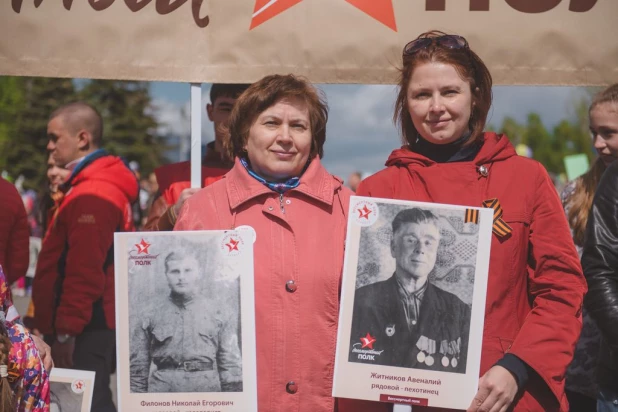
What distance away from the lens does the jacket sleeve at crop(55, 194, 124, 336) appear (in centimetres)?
497

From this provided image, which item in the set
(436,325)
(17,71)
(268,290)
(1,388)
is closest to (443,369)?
(436,325)

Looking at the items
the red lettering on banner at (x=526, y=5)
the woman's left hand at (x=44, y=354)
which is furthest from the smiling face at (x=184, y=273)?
the red lettering on banner at (x=526, y=5)

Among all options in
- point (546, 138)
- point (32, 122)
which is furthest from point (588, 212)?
point (546, 138)

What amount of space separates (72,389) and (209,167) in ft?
4.82

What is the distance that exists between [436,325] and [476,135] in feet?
2.49

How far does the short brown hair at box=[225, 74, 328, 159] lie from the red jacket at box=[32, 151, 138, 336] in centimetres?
185

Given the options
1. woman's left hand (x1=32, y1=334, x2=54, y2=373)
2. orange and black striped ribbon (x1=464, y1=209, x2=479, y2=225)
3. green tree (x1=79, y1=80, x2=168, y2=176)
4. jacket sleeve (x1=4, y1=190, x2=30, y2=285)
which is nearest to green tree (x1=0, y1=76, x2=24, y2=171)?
green tree (x1=79, y1=80, x2=168, y2=176)

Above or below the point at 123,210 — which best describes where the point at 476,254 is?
below

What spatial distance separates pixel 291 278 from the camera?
10.3ft

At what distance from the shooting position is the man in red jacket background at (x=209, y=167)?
447 centimetres

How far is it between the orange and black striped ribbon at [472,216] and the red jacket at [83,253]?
2.81 meters

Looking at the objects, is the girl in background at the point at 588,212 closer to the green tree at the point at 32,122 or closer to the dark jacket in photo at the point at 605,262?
the dark jacket in photo at the point at 605,262

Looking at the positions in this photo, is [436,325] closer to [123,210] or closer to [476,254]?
[476,254]

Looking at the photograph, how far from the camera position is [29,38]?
4129mm
